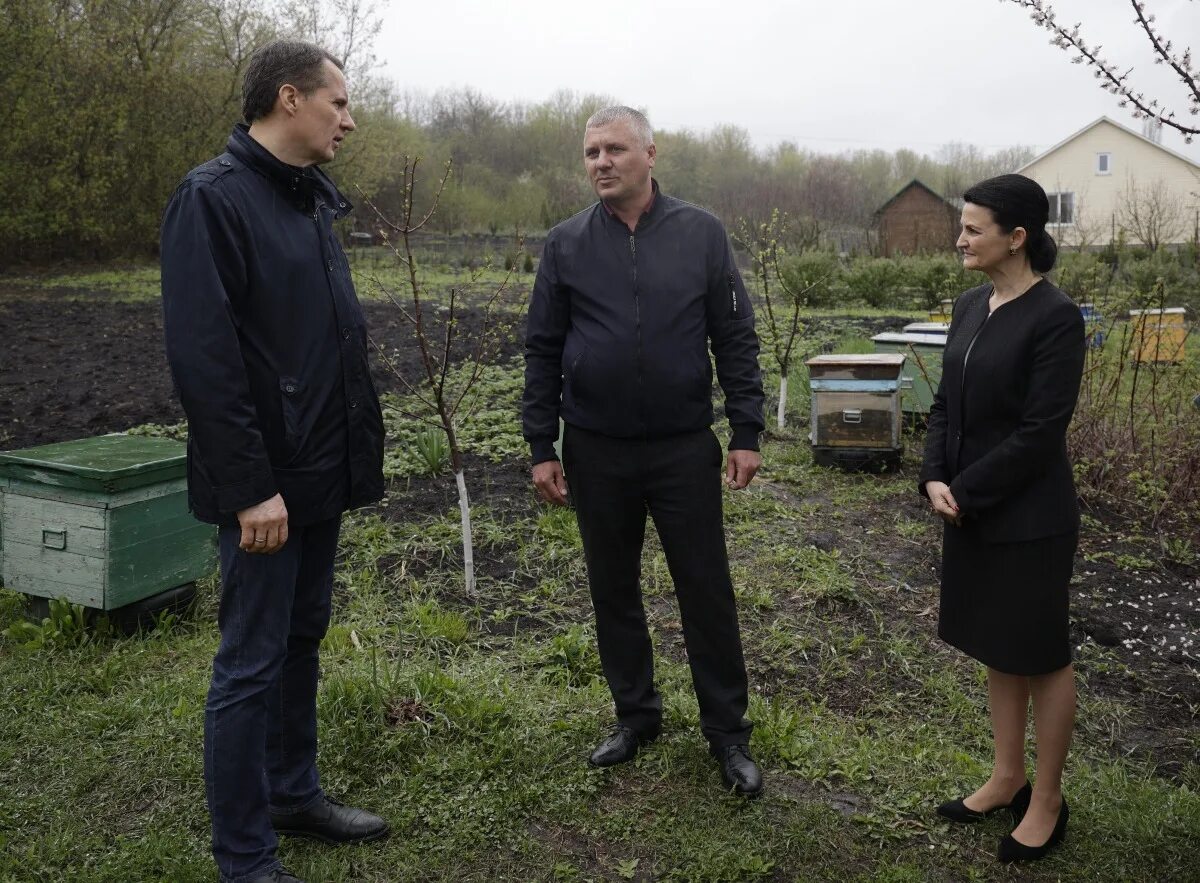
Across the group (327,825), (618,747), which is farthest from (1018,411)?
(327,825)

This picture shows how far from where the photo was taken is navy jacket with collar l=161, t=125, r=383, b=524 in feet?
7.27

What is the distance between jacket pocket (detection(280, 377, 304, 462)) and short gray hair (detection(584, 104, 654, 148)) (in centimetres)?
119

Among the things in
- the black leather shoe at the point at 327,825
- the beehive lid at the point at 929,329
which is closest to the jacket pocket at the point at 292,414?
the black leather shoe at the point at 327,825

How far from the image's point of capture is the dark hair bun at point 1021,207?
2.55m

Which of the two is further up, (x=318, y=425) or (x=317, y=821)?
(x=318, y=425)

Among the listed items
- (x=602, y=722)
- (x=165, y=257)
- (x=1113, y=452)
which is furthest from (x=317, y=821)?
(x=1113, y=452)

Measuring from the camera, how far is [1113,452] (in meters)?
5.90

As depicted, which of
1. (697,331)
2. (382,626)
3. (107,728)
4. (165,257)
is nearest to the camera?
(165,257)

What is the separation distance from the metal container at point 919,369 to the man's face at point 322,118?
5125 millimetres

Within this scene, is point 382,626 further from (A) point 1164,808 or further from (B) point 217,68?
(B) point 217,68

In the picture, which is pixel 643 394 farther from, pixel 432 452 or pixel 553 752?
pixel 432 452

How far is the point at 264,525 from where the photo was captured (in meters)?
2.29

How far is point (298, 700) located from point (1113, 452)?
5097mm

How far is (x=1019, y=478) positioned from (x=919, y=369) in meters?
4.84
